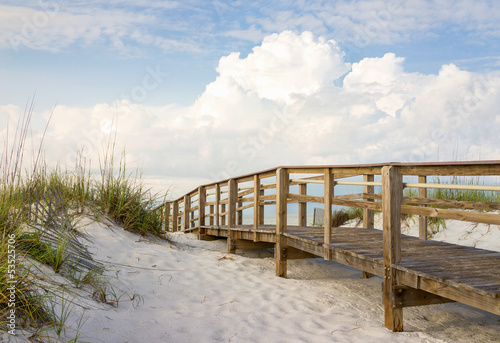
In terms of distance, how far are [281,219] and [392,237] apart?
8.61 ft

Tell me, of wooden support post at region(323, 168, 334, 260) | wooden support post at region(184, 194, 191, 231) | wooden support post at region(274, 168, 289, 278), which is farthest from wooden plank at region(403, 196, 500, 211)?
wooden support post at region(184, 194, 191, 231)

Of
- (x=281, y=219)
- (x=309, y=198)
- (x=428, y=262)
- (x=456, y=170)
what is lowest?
(x=428, y=262)

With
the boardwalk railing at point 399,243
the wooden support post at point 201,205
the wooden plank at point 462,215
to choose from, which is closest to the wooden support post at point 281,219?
the boardwalk railing at point 399,243

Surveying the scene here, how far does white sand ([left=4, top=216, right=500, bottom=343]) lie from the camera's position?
3.75m

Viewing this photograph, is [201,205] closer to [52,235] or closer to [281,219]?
[281,219]

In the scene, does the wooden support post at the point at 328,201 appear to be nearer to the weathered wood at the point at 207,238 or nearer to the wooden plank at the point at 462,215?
the wooden plank at the point at 462,215

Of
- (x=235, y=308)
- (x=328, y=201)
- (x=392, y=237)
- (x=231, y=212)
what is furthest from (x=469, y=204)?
(x=231, y=212)

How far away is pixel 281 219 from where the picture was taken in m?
6.66

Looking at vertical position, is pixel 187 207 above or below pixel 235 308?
above

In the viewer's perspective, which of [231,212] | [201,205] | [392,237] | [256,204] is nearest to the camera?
[392,237]

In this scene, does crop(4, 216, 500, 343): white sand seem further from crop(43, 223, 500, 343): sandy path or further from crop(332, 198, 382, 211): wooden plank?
crop(332, 198, 382, 211): wooden plank

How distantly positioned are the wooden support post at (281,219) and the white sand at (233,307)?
228mm

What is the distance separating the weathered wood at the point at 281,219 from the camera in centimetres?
654

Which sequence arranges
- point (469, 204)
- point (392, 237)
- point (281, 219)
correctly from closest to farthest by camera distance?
point (392, 237)
point (469, 204)
point (281, 219)
